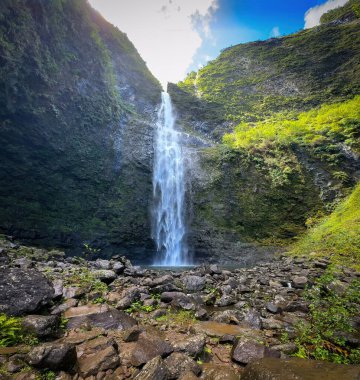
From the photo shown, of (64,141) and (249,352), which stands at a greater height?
(64,141)

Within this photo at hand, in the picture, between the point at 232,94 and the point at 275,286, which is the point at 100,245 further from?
the point at 232,94

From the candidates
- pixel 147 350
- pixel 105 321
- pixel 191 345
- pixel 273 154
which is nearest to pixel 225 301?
pixel 191 345

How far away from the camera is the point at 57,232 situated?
55.3 feet

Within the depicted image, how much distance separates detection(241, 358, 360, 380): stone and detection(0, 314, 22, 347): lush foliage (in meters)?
2.78

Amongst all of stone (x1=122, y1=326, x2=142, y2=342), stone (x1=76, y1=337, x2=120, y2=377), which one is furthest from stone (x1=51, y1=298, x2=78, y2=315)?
stone (x1=122, y1=326, x2=142, y2=342)

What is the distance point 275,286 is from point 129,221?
1369 cm

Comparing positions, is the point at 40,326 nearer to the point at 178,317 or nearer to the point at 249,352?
the point at 178,317

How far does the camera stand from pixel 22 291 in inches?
159

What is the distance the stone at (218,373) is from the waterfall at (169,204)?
1622cm

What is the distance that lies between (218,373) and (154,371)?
2.53 feet

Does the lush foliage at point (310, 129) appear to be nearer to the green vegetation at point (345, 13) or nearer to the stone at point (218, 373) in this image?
the stone at point (218, 373)

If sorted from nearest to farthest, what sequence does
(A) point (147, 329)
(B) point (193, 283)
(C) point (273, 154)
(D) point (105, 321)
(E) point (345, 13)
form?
(A) point (147, 329)
(D) point (105, 321)
(B) point (193, 283)
(C) point (273, 154)
(E) point (345, 13)

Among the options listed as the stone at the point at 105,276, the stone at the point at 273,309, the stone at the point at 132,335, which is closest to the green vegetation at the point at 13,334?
the stone at the point at 132,335

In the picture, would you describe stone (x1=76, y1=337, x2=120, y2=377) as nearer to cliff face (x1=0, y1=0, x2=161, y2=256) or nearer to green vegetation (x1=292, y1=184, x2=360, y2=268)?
green vegetation (x1=292, y1=184, x2=360, y2=268)
